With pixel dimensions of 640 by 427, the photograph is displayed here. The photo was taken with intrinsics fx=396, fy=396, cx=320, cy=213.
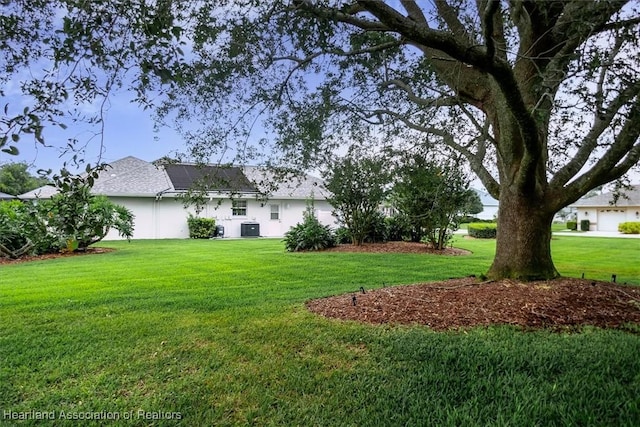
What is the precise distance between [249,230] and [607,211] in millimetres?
33315

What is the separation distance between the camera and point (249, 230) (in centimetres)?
2409

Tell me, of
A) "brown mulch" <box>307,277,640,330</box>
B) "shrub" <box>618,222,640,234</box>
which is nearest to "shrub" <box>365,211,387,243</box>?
"brown mulch" <box>307,277,640,330</box>

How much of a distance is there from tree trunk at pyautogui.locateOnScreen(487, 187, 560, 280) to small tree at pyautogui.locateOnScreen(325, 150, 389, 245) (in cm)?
627

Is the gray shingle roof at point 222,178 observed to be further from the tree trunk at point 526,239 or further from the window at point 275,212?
the window at point 275,212

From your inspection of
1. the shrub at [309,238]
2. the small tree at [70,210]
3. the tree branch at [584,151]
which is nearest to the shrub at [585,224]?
the shrub at [309,238]

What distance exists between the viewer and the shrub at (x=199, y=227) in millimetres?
22500

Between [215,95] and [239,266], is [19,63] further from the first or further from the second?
[239,266]

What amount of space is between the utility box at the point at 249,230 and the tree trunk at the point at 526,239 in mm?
19133

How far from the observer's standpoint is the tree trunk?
6055 mm

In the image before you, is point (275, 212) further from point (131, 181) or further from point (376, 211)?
point (376, 211)

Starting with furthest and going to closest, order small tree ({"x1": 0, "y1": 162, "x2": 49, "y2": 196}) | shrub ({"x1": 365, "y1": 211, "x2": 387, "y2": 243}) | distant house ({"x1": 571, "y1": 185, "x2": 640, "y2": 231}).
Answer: distant house ({"x1": 571, "y1": 185, "x2": 640, "y2": 231})
shrub ({"x1": 365, "y1": 211, "x2": 387, "y2": 243})
small tree ({"x1": 0, "y1": 162, "x2": 49, "y2": 196})

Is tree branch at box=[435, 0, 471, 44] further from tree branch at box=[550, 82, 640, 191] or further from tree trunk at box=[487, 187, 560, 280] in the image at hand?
tree trunk at box=[487, 187, 560, 280]

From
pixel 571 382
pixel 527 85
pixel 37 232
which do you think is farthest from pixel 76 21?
pixel 527 85

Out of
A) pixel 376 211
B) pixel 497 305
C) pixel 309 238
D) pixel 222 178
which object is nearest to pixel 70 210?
pixel 222 178
